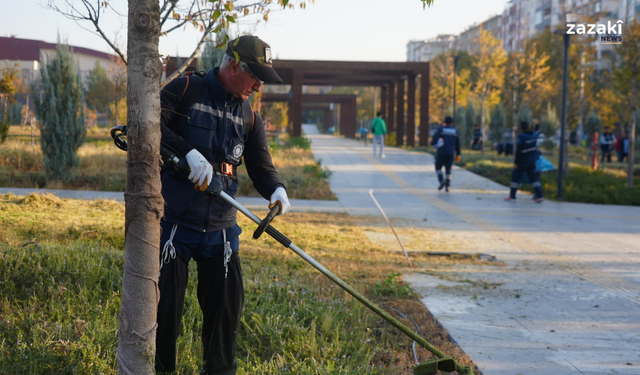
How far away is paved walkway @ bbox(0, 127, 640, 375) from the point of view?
382 centimetres

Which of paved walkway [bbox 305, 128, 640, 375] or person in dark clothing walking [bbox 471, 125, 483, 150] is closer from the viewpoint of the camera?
paved walkway [bbox 305, 128, 640, 375]

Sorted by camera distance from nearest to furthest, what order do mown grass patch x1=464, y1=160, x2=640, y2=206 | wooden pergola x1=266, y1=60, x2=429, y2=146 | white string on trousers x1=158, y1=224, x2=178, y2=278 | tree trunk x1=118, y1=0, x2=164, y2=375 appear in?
1. tree trunk x1=118, y1=0, x2=164, y2=375
2. white string on trousers x1=158, y1=224, x2=178, y2=278
3. mown grass patch x1=464, y1=160, x2=640, y2=206
4. wooden pergola x1=266, y1=60, x2=429, y2=146

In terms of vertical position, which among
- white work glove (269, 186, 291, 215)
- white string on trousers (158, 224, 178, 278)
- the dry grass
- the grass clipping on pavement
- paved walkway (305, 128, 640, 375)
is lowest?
paved walkway (305, 128, 640, 375)

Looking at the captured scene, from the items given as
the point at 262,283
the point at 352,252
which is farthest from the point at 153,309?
the point at 352,252

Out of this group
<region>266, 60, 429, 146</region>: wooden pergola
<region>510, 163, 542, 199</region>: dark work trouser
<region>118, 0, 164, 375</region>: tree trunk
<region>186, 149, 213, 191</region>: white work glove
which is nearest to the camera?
<region>118, 0, 164, 375</region>: tree trunk

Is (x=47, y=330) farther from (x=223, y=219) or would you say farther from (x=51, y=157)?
(x=51, y=157)

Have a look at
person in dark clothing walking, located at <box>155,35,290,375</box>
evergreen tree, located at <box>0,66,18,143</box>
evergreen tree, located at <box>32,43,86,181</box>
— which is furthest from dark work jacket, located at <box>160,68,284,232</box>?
evergreen tree, located at <box>0,66,18,143</box>

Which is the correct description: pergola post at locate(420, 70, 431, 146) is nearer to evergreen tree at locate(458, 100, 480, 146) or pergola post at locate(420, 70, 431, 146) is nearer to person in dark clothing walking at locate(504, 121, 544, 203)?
evergreen tree at locate(458, 100, 480, 146)

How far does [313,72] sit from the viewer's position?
28.4 m

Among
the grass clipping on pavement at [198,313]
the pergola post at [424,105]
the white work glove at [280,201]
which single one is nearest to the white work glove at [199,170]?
the white work glove at [280,201]

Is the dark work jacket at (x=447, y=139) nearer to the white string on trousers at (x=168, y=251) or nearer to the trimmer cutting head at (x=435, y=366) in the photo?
the trimmer cutting head at (x=435, y=366)

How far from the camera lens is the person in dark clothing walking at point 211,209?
2.74 metres

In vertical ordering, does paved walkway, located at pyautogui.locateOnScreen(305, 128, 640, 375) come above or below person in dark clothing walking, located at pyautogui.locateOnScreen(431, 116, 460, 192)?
below

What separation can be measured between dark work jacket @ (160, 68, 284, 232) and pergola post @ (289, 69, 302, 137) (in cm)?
2324
